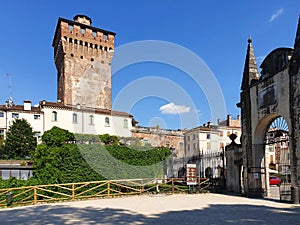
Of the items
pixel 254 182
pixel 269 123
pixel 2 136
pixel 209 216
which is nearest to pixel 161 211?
pixel 209 216

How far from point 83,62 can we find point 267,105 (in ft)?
123

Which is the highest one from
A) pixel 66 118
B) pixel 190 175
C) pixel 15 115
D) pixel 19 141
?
pixel 15 115

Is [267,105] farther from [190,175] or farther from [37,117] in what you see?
[37,117]

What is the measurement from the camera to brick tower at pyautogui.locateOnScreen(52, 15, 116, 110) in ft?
148

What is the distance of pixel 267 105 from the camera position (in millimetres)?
14281

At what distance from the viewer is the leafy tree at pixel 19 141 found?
3303 centimetres

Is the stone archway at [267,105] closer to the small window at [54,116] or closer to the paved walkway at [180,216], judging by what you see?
the paved walkway at [180,216]

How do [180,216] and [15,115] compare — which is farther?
[15,115]

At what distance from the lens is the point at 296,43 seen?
12594 millimetres

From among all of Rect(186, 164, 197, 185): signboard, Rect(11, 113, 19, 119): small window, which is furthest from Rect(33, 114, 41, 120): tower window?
Rect(186, 164, 197, 185): signboard

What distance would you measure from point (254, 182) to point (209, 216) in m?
6.67

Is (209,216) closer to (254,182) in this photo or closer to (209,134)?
(254,182)

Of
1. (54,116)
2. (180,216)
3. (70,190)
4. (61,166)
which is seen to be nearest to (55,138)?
(61,166)

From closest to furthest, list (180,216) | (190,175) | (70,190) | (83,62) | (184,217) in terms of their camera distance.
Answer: (184,217), (180,216), (190,175), (70,190), (83,62)
